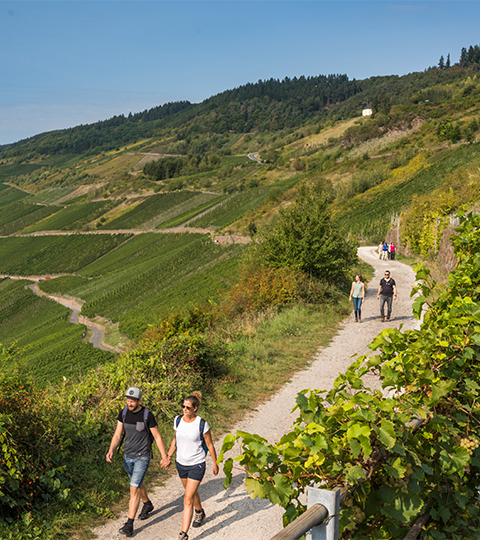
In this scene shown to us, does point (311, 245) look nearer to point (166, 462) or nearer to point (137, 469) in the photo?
point (166, 462)

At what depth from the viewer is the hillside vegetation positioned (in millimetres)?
5957

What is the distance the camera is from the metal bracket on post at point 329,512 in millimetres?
2340

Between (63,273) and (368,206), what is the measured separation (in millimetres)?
50677

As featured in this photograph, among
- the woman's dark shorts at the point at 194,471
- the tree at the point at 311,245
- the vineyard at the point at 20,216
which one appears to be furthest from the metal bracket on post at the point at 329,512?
the vineyard at the point at 20,216

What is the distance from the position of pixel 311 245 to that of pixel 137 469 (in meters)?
13.8

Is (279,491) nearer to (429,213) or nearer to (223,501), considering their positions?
(223,501)

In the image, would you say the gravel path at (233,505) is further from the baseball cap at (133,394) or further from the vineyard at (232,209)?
the vineyard at (232,209)

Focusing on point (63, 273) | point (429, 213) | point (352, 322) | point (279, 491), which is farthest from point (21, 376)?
Result: point (63, 273)

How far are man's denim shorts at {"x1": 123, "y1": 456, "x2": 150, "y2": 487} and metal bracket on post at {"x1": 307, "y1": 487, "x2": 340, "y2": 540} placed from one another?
11.3 feet

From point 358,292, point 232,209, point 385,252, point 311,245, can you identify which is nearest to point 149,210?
point 232,209

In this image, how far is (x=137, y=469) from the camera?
5.40 m

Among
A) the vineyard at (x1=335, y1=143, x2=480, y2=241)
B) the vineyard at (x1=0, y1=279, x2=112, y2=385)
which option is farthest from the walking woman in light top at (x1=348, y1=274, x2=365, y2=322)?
the vineyard at (x1=335, y1=143, x2=480, y2=241)

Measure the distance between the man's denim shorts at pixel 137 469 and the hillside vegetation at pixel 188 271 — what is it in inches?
20.9

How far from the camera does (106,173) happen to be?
169 metres
